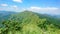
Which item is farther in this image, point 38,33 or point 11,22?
point 38,33

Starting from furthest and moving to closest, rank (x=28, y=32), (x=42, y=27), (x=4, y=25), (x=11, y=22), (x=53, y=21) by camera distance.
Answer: (x=53, y=21) < (x=42, y=27) < (x=28, y=32) < (x=11, y=22) < (x=4, y=25)

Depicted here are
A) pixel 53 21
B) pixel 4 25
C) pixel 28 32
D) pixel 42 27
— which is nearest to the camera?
pixel 4 25

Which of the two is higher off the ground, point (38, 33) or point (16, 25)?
point (16, 25)

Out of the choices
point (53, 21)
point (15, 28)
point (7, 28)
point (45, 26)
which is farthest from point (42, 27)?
point (53, 21)

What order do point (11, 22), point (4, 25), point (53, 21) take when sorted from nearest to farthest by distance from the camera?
1. point (4, 25)
2. point (11, 22)
3. point (53, 21)

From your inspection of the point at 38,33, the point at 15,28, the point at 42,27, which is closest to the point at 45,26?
the point at 42,27

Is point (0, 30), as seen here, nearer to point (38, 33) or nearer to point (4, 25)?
point (4, 25)

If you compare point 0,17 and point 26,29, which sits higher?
point 0,17

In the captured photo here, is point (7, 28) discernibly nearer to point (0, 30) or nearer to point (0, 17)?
point (0, 30)

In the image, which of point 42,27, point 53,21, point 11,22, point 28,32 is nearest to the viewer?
point 11,22
